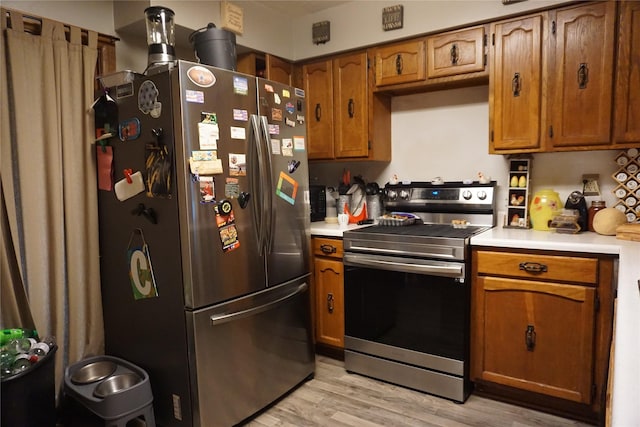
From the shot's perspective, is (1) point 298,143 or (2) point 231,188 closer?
(2) point 231,188

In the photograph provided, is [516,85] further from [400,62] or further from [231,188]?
[231,188]

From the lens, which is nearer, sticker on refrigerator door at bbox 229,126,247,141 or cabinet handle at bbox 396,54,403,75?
sticker on refrigerator door at bbox 229,126,247,141

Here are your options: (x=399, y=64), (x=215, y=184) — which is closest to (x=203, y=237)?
(x=215, y=184)

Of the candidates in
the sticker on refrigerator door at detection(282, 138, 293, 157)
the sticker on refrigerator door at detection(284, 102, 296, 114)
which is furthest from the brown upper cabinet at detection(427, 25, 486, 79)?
the sticker on refrigerator door at detection(282, 138, 293, 157)

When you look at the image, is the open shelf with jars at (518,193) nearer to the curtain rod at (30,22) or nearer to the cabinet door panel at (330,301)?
the cabinet door panel at (330,301)

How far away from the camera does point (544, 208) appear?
7.99 feet

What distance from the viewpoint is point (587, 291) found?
1.93 metres

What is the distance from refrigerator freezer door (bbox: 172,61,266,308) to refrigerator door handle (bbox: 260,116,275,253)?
84mm

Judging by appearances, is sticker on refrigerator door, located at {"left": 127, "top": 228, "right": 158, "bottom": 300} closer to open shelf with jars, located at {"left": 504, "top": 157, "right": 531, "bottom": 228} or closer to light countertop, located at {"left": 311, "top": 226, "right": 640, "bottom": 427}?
light countertop, located at {"left": 311, "top": 226, "right": 640, "bottom": 427}

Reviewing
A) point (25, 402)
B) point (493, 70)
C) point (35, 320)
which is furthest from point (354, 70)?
point (25, 402)

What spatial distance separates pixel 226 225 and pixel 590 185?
2123mm

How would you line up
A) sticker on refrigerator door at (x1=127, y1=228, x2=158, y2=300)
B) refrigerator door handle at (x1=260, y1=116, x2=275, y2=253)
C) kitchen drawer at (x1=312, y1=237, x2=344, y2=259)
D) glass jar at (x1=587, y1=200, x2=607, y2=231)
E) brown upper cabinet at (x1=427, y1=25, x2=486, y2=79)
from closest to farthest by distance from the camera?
sticker on refrigerator door at (x1=127, y1=228, x2=158, y2=300) → refrigerator door handle at (x1=260, y1=116, x2=275, y2=253) → glass jar at (x1=587, y1=200, x2=607, y2=231) → brown upper cabinet at (x1=427, y1=25, x2=486, y2=79) → kitchen drawer at (x1=312, y1=237, x2=344, y2=259)

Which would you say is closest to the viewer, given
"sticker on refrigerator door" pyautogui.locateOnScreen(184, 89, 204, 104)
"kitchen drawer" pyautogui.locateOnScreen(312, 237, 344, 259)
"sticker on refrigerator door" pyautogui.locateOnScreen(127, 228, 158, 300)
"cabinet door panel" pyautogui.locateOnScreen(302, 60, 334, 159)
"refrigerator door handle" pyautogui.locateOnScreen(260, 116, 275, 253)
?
"sticker on refrigerator door" pyautogui.locateOnScreen(184, 89, 204, 104)

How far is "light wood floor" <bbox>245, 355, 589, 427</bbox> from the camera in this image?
6.81 ft
